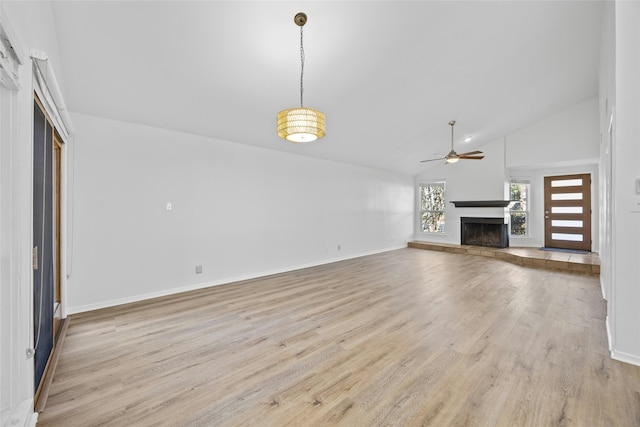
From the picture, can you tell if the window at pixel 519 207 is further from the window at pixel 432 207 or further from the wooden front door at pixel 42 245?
the wooden front door at pixel 42 245

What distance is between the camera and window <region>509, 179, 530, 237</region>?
7438 mm

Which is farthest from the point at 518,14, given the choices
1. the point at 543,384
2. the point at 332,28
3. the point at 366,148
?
the point at 543,384

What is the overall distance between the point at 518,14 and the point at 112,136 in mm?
5251

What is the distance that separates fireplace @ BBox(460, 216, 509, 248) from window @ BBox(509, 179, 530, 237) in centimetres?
41

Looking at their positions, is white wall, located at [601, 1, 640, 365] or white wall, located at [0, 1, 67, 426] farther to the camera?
white wall, located at [601, 1, 640, 365]

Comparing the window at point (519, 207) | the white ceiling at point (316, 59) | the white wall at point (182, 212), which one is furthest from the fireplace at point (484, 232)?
the white wall at point (182, 212)

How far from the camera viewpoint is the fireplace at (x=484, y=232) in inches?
284

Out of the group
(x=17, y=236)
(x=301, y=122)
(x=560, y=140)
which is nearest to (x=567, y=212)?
(x=560, y=140)

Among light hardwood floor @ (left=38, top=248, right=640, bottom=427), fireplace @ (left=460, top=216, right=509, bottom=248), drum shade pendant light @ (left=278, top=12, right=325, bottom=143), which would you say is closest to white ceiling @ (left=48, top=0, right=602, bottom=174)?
drum shade pendant light @ (left=278, top=12, right=325, bottom=143)

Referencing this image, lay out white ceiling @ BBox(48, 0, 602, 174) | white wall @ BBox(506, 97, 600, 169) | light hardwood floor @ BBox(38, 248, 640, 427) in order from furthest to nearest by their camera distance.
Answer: white wall @ BBox(506, 97, 600, 169), white ceiling @ BBox(48, 0, 602, 174), light hardwood floor @ BBox(38, 248, 640, 427)

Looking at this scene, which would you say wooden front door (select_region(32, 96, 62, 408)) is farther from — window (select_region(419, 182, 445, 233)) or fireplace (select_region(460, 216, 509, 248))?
window (select_region(419, 182, 445, 233))

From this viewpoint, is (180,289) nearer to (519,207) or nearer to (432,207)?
(432,207)

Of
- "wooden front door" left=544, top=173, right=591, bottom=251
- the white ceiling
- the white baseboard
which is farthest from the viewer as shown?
"wooden front door" left=544, top=173, right=591, bottom=251

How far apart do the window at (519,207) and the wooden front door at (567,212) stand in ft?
1.34
